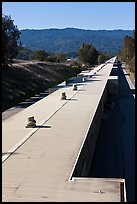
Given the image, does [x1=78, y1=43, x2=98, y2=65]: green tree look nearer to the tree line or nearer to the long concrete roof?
the tree line

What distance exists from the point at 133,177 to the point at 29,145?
463 centimetres

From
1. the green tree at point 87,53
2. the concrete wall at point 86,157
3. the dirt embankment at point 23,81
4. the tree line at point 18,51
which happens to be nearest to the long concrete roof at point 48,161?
the concrete wall at point 86,157

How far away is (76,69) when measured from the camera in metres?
85.0

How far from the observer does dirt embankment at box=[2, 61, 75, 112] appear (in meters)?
38.8

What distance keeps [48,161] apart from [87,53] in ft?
315

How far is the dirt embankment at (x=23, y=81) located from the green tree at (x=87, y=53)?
3452 centimetres

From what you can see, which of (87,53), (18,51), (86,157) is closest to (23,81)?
(18,51)

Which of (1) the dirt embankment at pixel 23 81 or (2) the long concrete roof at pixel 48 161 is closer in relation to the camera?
(2) the long concrete roof at pixel 48 161

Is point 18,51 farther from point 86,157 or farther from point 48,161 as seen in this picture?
point 48,161

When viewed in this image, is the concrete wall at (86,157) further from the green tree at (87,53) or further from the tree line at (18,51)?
the green tree at (87,53)

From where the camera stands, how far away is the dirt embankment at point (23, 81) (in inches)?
1529

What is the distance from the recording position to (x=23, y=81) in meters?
48.2

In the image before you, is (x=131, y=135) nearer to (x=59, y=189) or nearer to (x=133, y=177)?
(x=133, y=177)

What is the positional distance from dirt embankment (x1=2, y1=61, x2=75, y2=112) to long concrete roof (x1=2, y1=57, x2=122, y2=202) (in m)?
15.4
